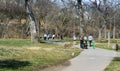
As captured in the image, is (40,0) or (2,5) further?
(40,0)

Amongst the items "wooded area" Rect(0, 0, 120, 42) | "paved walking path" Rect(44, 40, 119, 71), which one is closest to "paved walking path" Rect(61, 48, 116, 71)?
"paved walking path" Rect(44, 40, 119, 71)

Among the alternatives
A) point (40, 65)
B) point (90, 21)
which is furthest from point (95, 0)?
point (40, 65)

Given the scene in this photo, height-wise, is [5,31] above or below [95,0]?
below

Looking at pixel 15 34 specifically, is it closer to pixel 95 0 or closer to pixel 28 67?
pixel 95 0

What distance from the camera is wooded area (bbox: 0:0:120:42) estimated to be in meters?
85.4

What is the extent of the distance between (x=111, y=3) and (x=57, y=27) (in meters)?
17.1

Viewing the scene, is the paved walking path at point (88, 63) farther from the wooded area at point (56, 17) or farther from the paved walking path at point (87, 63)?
the wooded area at point (56, 17)

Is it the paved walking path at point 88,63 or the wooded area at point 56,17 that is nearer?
the paved walking path at point 88,63

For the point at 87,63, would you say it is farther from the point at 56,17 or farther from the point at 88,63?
the point at 56,17

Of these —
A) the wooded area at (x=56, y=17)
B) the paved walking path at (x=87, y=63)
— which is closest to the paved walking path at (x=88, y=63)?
the paved walking path at (x=87, y=63)

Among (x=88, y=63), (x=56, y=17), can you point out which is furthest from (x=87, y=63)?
(x=56, y=17)

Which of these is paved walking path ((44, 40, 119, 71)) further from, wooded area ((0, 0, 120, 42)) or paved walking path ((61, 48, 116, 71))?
wooded area ((0, 0, 120, 42))

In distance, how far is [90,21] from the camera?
107 m

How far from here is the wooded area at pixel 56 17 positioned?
280 ft
